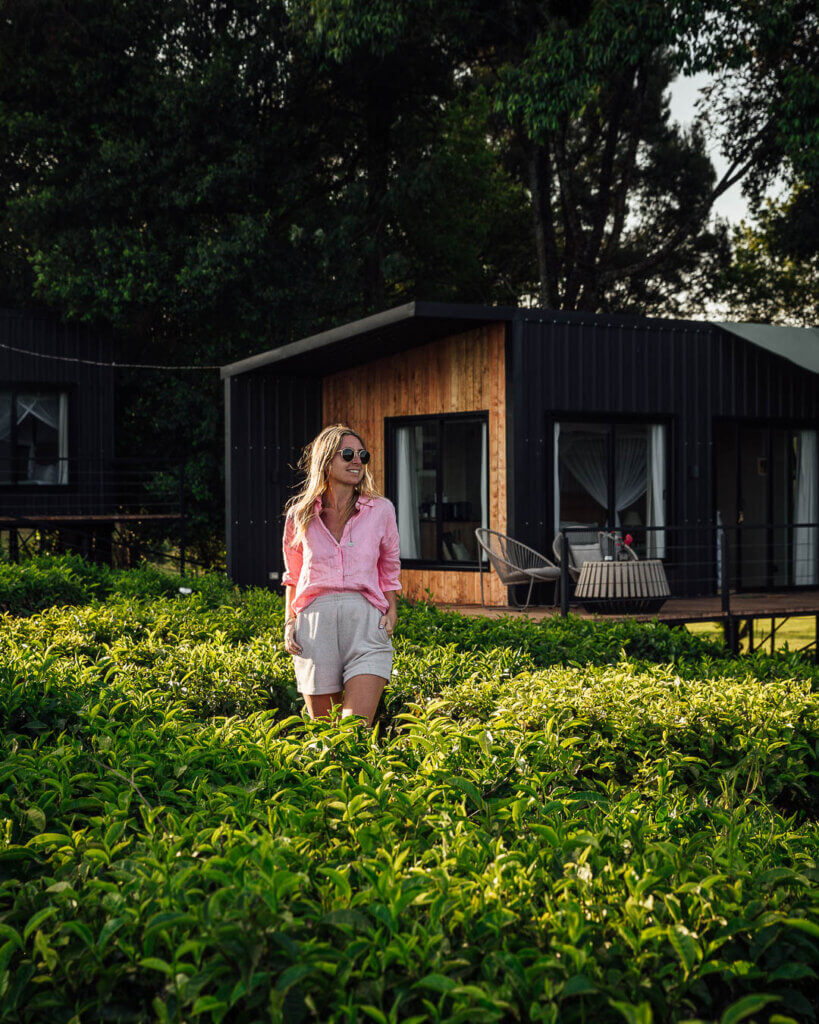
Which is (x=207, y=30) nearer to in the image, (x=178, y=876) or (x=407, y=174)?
(x=407, y=174)

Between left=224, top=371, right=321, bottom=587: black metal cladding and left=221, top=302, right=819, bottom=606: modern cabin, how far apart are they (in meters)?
0.02

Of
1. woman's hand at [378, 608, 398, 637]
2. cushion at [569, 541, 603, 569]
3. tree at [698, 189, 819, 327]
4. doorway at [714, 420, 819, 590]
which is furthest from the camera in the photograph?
tree at [698, 189, 819, 327]

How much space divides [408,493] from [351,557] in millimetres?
9242

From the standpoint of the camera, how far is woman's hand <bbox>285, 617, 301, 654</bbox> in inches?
164

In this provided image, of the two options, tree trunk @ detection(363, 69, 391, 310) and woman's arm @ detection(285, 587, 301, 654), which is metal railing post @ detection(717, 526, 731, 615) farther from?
tree trunk @ detection(363, 69, 391, 310)

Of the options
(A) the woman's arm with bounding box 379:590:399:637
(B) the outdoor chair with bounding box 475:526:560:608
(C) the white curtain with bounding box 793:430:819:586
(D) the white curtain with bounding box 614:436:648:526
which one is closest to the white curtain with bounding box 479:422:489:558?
(B) the outdoor chair with bounding box 475:526:560:608

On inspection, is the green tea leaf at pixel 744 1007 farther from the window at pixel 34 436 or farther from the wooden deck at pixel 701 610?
the window at pixel 34 436

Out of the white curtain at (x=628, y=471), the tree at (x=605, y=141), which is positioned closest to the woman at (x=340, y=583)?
the white curtain at (x=628, y=471)

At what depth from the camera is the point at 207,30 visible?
19.8 metres

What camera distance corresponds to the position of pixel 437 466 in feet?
42.5

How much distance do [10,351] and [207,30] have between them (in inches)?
274

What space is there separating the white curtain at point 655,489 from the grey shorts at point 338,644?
29.8 feet

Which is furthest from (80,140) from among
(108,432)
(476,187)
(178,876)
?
(178,876)

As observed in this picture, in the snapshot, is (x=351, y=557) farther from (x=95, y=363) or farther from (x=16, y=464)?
(x=95, y=363)
